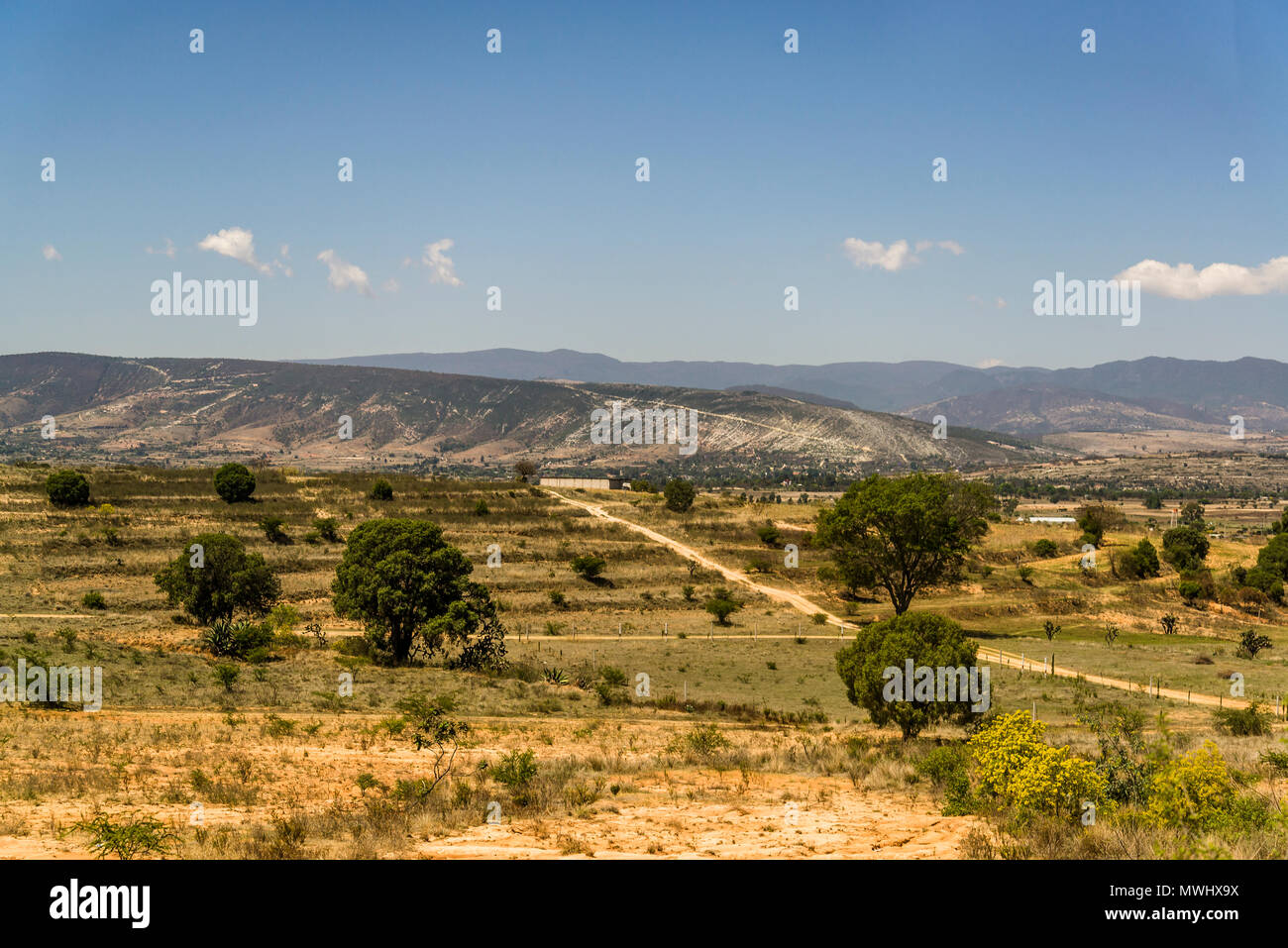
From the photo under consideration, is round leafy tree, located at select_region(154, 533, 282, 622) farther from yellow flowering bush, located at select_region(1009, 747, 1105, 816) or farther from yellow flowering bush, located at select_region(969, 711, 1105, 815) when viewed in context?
yellow flowering bush, located at select_region(1009, 747, 1105, 816)

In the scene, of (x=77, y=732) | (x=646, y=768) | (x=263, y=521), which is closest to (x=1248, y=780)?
(x=646, y=768)

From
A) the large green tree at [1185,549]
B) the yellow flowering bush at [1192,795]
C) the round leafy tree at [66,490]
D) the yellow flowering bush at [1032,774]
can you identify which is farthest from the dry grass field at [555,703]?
the large green tree at [1185,549]

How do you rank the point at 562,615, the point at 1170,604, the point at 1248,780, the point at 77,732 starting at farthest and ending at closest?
the point at 1170,604 < the point at 562,615 < the point at 77,732 < the point at 1248,780

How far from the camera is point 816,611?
57.7 metres

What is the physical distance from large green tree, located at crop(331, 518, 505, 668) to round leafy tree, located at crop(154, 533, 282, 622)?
7.07 meters

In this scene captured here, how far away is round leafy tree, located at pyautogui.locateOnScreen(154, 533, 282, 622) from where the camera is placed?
4081 cm

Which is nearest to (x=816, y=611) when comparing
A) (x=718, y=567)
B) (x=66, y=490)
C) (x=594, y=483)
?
(x=718, y=567)

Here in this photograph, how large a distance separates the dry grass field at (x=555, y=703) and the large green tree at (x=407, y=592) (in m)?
2.14
